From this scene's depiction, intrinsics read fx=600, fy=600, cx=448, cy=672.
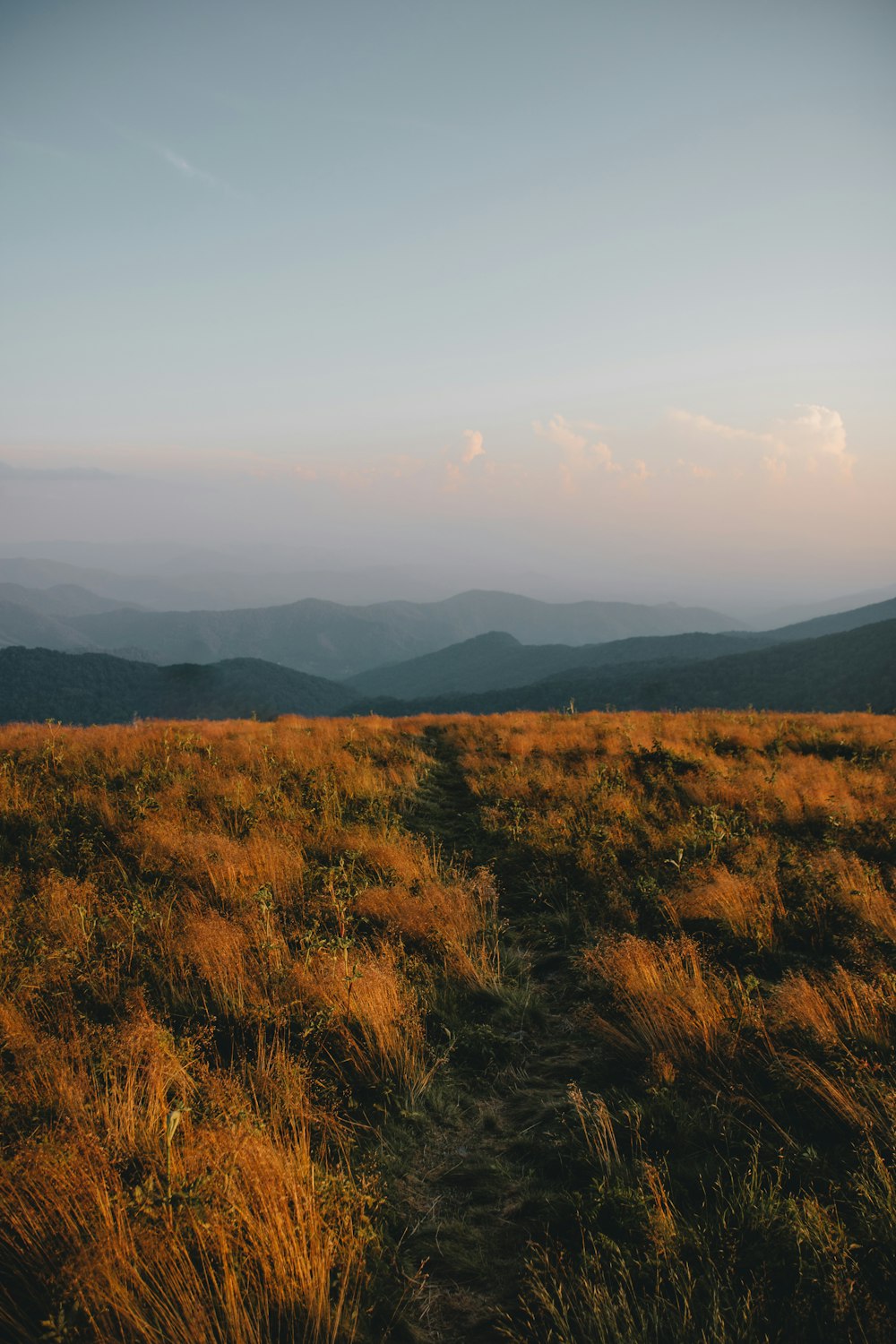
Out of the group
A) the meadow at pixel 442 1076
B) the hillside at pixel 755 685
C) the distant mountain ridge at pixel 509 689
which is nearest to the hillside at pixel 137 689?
the distant mountain ridge at pixel 509 689

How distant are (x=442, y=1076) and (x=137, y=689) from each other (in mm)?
168561

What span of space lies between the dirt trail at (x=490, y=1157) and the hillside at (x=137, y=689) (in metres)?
115

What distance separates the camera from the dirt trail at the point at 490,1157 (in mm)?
2572

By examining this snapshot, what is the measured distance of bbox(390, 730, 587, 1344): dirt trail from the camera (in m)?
2.57

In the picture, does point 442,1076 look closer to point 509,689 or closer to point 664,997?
point 664,997

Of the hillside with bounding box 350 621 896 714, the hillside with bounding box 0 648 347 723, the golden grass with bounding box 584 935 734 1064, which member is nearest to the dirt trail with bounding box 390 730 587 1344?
the golden grass with bounding box 584 935 734 1064

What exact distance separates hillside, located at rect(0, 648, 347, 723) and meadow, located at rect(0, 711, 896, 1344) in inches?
4440

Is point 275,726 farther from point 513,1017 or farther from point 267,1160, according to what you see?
point 267,1160

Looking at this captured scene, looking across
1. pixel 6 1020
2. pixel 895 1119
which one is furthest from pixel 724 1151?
pixel 6 1020

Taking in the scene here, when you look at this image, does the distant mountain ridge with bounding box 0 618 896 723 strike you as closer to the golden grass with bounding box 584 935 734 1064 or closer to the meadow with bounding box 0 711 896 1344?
the meadow with bounding box 0 711 896 1344

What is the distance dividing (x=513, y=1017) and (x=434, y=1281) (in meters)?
1.93

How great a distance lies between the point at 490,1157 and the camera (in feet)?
10.7

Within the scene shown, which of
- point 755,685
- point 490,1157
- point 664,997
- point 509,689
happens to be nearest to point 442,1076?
point 490,1157

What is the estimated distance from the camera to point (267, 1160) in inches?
103
